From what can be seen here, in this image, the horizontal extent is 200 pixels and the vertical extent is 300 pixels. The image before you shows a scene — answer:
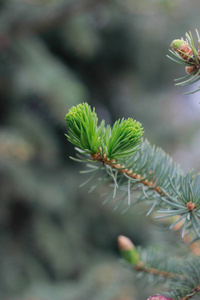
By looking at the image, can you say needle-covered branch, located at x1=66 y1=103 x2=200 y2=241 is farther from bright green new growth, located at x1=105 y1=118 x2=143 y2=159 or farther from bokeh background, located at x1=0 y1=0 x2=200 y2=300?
bokeh background, located at x1=0 y1=0 x2=200 y2=300

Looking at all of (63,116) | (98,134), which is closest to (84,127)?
(98,134)

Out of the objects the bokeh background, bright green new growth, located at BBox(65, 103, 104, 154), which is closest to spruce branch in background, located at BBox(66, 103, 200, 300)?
bright green new growth, located at BBox(65, 103, 104, 154)

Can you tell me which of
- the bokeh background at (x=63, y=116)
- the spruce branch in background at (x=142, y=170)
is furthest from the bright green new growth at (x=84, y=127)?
the bokeh background at (x=63, y=116)

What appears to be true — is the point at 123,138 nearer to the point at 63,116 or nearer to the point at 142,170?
the point at 142,170

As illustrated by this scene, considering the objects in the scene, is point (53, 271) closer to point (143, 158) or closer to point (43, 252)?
point (43, 252)

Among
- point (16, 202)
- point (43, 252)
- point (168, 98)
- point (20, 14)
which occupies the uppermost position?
point (168, 98)

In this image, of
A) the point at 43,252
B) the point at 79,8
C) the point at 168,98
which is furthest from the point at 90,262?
the point at 168,98
